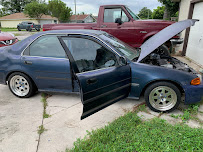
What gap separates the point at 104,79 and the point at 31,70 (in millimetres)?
1884

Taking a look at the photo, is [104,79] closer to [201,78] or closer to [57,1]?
[201,78]

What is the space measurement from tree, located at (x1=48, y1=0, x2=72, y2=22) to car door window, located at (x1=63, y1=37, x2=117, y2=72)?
171 feet

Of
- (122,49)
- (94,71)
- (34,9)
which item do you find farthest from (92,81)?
(34,9)

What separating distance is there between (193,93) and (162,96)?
561 mm

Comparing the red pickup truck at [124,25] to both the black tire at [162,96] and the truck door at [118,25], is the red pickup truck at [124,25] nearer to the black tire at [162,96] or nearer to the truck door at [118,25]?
the truck door at [118,25]

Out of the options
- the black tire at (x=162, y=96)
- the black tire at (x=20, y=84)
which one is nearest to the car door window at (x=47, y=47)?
the black tire at (x=20, y=84)

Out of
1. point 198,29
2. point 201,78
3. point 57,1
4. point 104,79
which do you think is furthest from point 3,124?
point 57,1

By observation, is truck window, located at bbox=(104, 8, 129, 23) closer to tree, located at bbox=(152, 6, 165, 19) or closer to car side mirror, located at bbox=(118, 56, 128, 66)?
car side mirror, located at bbox=(118, 56, 128, 66)

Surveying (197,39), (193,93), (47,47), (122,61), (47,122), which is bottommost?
(47,122)

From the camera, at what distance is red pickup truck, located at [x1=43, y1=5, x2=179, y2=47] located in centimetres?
618

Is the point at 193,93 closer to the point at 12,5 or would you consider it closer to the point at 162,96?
the point at 162,96

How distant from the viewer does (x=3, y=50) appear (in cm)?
409

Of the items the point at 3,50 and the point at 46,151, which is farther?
the point at 3,50

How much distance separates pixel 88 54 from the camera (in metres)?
3.43
